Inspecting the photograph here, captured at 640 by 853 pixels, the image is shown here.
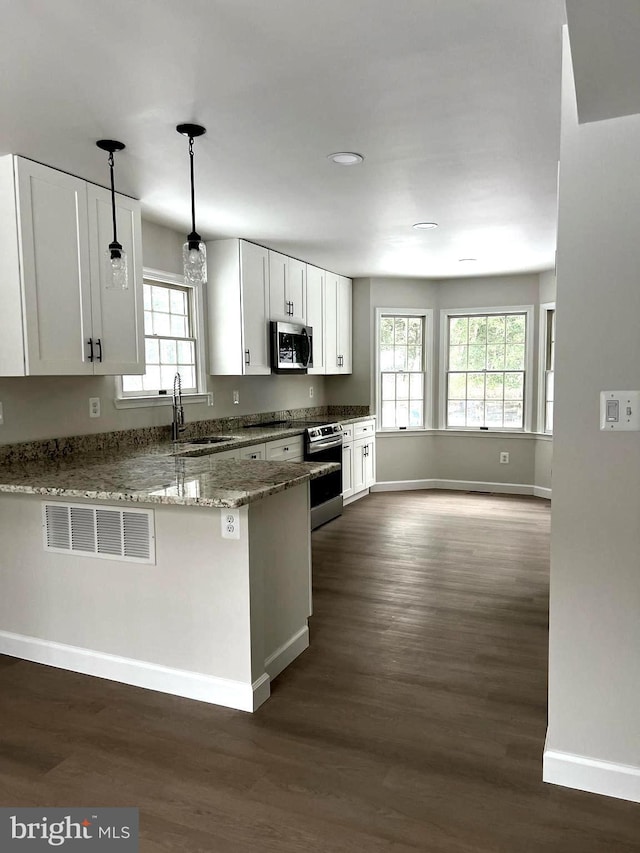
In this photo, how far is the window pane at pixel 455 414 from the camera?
7.24m

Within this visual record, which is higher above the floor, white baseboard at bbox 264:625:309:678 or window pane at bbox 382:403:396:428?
window pane at bbox 382:403:396:428

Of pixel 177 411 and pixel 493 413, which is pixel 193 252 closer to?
pixel 177 411

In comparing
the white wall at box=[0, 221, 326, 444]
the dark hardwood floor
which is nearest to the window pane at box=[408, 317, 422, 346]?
the white wall at box=[0, 221, 326, 444]

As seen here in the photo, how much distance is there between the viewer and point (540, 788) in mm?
2021

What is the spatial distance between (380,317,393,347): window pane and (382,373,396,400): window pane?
0.37 metres

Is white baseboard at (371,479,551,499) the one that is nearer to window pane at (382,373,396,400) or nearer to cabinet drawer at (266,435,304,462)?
window pane at (382,373,396,400)

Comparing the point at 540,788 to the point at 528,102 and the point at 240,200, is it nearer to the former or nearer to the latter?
the point at 528,102

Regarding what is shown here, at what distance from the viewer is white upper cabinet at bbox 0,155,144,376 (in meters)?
2.90

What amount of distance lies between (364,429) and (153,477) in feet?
13.4

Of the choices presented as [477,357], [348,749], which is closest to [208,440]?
[348,749]

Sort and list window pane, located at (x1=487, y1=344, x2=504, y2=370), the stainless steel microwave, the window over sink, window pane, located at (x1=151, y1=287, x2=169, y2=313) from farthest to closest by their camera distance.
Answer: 1. window pane, located at (x1=487, y1=344, x2=504, y2=370)
2. the stainless steel microwave
3. window pane, located at (x1=151, y1=287, x2=169, y2=313)
4. the window over sink

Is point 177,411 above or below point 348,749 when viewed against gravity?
above

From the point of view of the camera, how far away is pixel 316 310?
6.08 m

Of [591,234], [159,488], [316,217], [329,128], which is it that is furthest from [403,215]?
[159,488]
